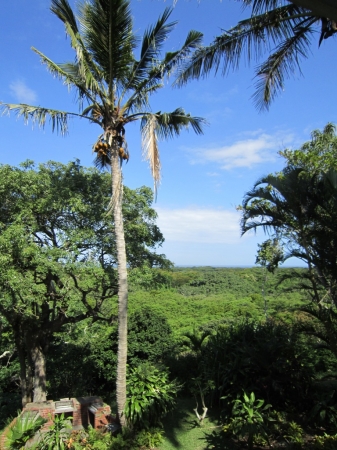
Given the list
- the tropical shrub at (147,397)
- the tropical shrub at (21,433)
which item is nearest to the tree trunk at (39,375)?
the tropical shrub at (147,397)

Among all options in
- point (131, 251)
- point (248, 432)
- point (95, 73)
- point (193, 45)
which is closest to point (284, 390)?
point (248, 432)

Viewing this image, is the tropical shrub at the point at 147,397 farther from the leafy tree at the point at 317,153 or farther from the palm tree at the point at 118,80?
the leafy tree at the point at 317,153

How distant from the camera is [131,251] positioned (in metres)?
8.92

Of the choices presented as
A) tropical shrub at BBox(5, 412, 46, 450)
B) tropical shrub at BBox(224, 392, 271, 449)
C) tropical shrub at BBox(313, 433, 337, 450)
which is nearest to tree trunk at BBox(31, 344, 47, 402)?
tropical shrub at BBox(5, 412, 46, 450)

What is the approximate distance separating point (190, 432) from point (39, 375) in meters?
5.20

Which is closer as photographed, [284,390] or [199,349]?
[284,390]

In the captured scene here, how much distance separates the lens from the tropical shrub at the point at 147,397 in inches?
232

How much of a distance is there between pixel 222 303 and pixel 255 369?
22933mm

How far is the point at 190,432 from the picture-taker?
20.2 ft

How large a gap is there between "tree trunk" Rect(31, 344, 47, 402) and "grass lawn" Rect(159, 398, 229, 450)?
167 inches

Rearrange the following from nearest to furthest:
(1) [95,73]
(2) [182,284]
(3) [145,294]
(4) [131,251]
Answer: (1) [95,73], (4) [131,251], (3) [145,294], (2) [182,284]

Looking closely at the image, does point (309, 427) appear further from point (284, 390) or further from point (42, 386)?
point (42, 386)

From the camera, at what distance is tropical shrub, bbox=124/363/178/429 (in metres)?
5.89

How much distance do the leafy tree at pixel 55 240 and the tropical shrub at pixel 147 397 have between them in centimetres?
234
